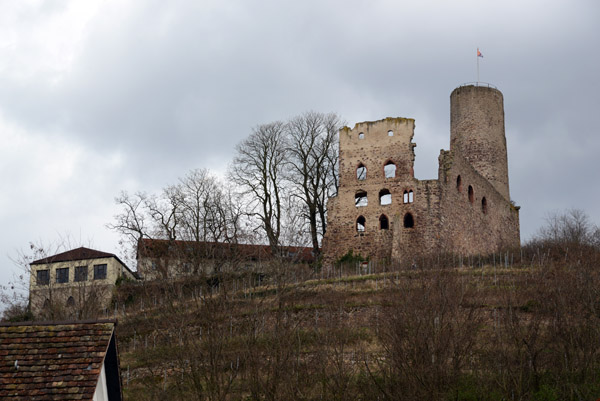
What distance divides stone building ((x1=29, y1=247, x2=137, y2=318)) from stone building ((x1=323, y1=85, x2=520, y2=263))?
12544mm

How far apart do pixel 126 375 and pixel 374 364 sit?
8871 millimetres

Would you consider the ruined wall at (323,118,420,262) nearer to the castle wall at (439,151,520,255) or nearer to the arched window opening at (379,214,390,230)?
the arched window opening at (379,214,390,230)

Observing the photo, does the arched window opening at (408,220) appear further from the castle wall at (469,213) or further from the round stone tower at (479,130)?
the round stone tower at (479,130)

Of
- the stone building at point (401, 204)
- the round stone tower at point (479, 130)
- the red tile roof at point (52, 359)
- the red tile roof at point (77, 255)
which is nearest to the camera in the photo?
the red tile roof at point (52, 359)

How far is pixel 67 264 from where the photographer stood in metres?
46.4

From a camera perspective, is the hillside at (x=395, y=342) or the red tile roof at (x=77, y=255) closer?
the hillside at (x=395, y=342)

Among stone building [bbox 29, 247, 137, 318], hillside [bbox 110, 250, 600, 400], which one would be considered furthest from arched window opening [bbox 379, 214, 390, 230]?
stone building [bbox 29, 247, 137, 318]

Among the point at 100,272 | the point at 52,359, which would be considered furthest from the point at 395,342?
the point at 100,272

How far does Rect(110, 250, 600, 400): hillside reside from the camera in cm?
2198

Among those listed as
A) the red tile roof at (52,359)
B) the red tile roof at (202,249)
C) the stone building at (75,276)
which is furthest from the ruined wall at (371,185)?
the red tile roof at (52,359)

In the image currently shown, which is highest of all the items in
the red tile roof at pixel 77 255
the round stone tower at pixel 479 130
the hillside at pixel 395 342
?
the round stone tower at pixel 479 130

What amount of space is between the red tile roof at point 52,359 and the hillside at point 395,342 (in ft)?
22.7

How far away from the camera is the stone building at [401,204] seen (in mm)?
39719

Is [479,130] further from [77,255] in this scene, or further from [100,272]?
[77,255]
